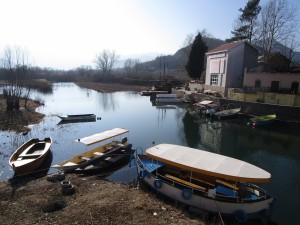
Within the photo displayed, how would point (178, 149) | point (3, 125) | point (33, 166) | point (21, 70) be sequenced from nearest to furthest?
point (178, 149) < point (33, 166) < point (3, 125) < point (21, 70)

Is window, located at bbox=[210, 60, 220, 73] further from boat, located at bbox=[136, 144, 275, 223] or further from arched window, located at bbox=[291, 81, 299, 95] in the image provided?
boat, located at bbox=[136, 144, 275, 223]

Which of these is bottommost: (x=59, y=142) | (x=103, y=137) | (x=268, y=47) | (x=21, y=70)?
(x=59, y=142)

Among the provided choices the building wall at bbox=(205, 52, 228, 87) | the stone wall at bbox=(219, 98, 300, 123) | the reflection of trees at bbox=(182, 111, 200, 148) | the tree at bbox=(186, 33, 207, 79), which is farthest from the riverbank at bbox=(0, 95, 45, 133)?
the tree at bbox=(186, 33, 207, 79)

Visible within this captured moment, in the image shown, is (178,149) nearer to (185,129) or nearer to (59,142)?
(59,142)

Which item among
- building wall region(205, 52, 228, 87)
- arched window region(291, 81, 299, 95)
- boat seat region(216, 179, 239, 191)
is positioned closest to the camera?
boat seat region(216, 179, 239, 191)

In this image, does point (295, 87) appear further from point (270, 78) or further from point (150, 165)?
point (150, 165)

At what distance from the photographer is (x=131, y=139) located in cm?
2220

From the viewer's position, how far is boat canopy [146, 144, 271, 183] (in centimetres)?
1002

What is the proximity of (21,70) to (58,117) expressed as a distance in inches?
489

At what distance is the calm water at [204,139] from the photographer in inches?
556

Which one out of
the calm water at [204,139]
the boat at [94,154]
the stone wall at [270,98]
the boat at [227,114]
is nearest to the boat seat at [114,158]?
the boat at [94,154]

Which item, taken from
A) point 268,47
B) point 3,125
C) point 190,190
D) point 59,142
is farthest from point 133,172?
point 268,47

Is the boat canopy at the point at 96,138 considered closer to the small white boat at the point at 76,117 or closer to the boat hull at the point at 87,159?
the boat hull at the point at 87,159

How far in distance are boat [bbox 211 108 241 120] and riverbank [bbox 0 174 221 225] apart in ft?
74.4
